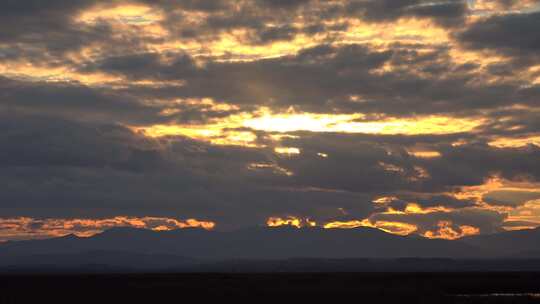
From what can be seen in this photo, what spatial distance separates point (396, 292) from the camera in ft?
393

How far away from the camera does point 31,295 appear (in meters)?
115

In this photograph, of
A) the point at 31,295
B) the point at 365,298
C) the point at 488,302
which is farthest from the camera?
the point at 31,295

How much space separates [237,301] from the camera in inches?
3964

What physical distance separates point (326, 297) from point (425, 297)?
13.7 m

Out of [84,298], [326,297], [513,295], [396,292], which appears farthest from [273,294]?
[513,295]

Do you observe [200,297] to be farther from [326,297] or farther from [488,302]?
[488,302]

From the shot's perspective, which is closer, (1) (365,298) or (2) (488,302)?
(2) (488,302)

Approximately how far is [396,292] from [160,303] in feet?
132

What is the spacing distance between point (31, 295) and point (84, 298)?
36.7 feet

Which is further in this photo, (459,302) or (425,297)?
(425,297)

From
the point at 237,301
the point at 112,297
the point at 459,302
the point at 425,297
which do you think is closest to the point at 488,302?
the point at 459,302

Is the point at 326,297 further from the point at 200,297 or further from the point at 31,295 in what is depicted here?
the point at 31,295

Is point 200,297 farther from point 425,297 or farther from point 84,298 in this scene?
point 425,297

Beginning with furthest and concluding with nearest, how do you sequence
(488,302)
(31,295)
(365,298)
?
(31,295) → (365,298) → (488,302)
